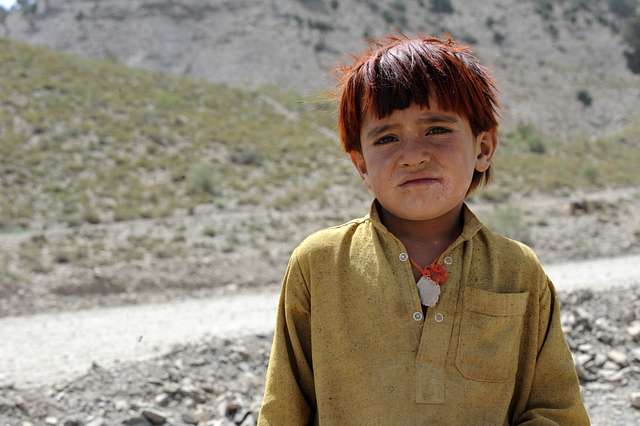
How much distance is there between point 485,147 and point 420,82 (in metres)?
0.34

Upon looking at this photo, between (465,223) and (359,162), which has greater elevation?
(359,162)

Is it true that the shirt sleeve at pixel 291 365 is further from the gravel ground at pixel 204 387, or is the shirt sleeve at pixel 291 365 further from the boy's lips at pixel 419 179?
the gravel ground at pixel 204 387

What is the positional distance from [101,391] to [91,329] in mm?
3810

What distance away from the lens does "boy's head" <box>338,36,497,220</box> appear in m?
1.82

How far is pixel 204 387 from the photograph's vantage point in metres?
4.70

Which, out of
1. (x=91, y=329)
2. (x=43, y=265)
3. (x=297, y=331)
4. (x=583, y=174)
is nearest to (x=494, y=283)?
(x=297, y=331)

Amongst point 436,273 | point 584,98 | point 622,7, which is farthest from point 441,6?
point 436,273

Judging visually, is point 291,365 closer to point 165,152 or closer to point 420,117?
point 420,117

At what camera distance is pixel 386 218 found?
1.98 m

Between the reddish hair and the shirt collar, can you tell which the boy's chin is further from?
the reddish hair

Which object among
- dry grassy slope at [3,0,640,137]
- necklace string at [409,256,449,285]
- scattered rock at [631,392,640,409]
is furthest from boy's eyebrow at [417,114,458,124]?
dry grassy slope at [3,0,640,137]

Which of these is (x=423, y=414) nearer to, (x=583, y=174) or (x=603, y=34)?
(x=583, y=174)

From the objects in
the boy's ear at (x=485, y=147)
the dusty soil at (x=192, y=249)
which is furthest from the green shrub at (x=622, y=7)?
the boy's ear at (x=485, y=147)

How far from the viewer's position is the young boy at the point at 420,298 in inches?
71.3
